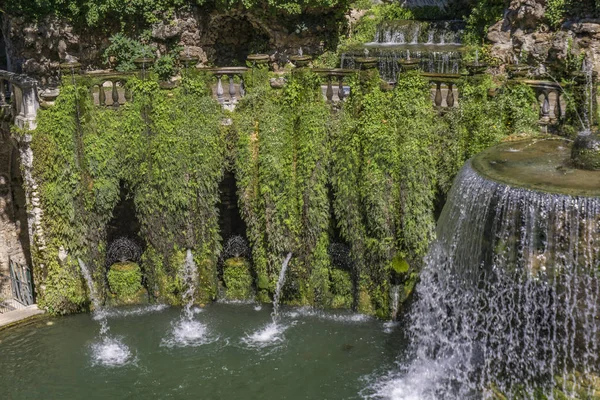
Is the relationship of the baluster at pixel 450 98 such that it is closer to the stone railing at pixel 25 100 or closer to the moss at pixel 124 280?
the moss at pixel 124 280

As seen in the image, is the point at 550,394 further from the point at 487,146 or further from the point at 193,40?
the point at 193,40

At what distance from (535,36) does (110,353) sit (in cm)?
1716

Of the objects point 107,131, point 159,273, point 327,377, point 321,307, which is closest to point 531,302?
point 327,377

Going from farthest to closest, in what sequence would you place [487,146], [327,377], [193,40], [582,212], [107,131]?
[193,40], [107,131], [487,146], [327,377], [582,212]

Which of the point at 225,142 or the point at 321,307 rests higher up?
the point at 225,142

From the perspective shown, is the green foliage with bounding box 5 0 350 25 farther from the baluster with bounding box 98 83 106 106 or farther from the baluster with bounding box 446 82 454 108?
the baluster with bounding box 446 82 454 108

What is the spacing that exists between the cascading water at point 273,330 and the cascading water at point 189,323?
0.82 m

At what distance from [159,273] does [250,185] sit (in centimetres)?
277

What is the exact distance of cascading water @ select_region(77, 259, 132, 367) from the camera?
13602 mm

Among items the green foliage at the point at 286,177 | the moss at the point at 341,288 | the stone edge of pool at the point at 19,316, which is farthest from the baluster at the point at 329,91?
the stone edge of pool at the point at 19,316

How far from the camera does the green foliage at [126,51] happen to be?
86.5 feet

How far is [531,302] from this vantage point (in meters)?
11.0

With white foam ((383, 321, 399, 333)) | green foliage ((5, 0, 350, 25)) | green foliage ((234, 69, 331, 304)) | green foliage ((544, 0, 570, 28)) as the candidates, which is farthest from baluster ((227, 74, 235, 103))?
green foliage ((544, 0, 570, 28))

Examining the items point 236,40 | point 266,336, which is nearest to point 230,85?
point 266,336
